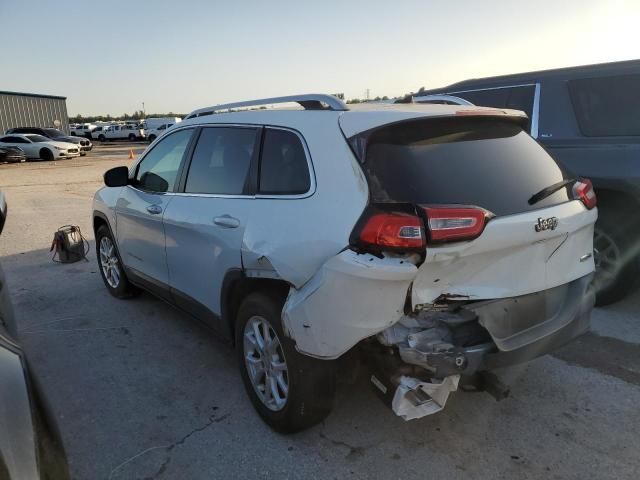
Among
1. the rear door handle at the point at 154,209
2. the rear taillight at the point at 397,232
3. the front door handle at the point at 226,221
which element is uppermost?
the rear taillight at the point at 397,232

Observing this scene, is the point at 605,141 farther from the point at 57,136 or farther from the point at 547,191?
the point at 57,136

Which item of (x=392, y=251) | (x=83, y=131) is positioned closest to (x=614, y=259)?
(x=392, y=251)

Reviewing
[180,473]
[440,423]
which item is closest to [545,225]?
[440,423]

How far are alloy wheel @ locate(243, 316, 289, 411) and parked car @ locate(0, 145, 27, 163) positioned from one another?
2693 cm

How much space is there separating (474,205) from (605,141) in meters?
2.73

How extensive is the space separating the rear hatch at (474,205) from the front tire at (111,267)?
11.3ft

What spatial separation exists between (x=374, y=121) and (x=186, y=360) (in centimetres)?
239

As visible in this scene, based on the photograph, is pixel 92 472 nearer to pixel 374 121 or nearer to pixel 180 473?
pixel 180 473

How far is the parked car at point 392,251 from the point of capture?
2205mm

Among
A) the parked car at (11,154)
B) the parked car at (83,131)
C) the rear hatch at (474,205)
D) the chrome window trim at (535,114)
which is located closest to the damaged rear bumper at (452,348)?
the rear hatch at (474,205)

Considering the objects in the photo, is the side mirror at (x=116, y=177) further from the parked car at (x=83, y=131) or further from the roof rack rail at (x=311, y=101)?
the parked car at (x=83, y=131)

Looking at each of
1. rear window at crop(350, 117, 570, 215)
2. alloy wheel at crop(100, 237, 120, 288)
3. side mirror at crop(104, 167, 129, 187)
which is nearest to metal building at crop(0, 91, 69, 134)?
alloy wheel at crop(100, 237, 120, 288)

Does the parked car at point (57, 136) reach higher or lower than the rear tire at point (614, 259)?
higher

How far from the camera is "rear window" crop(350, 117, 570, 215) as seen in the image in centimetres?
228
